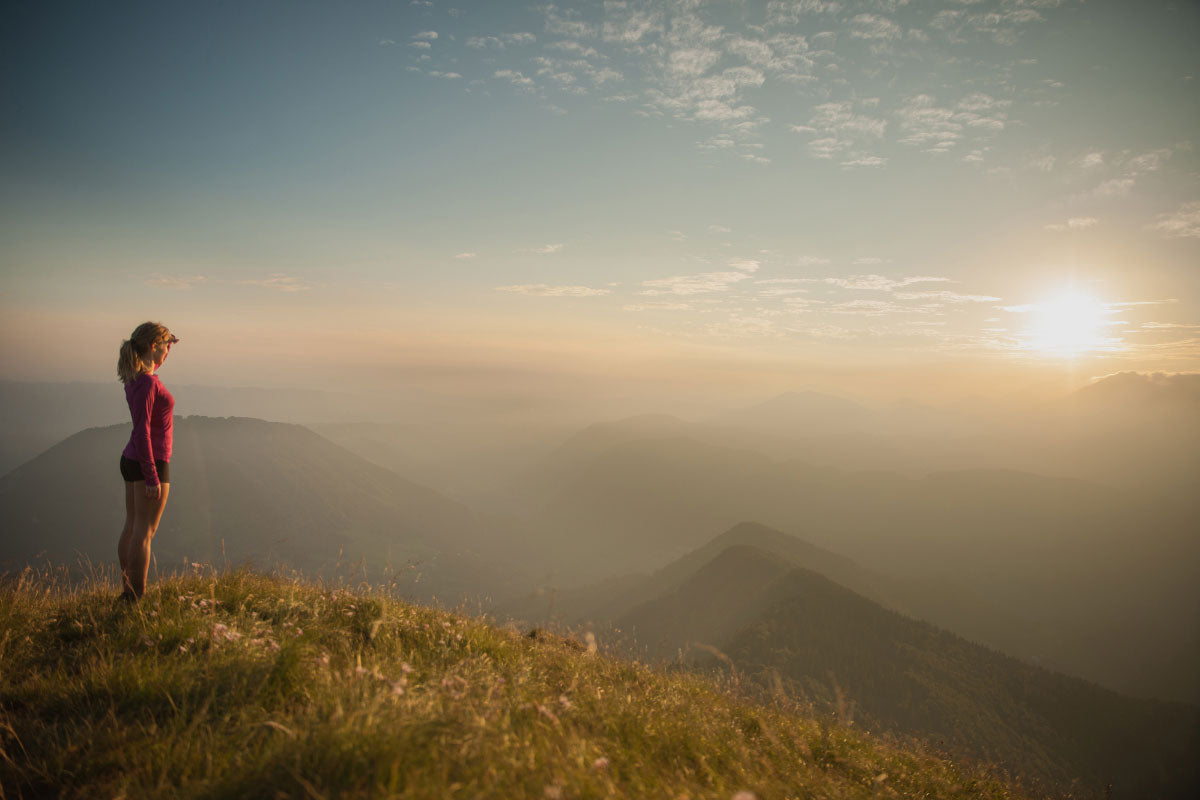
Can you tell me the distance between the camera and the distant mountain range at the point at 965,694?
221 ft

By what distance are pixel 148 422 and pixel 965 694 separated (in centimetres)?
10086

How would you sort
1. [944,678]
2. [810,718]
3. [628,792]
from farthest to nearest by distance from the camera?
[944,678] < [810,718] < [628,792]

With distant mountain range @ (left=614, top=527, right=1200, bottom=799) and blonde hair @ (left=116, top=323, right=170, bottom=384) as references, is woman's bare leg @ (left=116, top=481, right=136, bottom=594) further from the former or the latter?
distant mountain range @ (left=614, top=527, right=1200, bottom=799)

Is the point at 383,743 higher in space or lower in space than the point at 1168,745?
higher

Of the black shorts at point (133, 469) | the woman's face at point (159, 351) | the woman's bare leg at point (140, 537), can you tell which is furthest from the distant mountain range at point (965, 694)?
the woman's face at point (159, 351)

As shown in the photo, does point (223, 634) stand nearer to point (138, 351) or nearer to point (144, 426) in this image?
point (144, 426)

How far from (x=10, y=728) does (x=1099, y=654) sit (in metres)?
269

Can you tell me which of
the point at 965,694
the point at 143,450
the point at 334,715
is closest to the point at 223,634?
the point at 334,715

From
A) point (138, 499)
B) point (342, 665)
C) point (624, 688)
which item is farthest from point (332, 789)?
Answer: point (138, 499)

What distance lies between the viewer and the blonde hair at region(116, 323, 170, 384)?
19.9ft

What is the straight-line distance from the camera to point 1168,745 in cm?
8300

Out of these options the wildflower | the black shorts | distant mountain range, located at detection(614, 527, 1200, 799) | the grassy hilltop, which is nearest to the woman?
the black shorts

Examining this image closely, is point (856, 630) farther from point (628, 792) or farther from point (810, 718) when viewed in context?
point (628, 792)

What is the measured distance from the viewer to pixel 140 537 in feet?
19.5
